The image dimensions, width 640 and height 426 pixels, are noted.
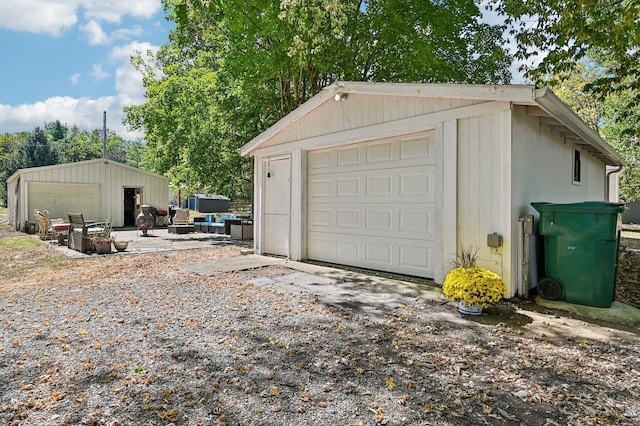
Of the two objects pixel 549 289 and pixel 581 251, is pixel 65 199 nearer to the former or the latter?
pixel 549 289

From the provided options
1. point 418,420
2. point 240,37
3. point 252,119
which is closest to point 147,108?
point 252,119

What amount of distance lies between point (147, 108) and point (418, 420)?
1588 centimetres

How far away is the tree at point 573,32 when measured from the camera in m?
5.84

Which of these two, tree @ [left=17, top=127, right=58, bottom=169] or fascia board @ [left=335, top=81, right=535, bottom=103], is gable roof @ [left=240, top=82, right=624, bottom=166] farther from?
tree @ [left=17, top=127, right=58, bottom=169]

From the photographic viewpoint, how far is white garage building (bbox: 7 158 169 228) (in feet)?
47.8

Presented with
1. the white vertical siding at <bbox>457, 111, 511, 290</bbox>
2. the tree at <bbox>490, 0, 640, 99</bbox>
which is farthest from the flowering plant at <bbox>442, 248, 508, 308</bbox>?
the tree at <bbox>490, 0, 640, 99</bbox>

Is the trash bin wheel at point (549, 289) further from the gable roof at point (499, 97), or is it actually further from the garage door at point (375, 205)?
the gable roof at point (499, 97)

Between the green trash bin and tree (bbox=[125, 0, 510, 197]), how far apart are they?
528 centimetres

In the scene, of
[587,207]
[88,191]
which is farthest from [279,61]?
[88,191]

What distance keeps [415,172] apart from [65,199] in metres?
16.0

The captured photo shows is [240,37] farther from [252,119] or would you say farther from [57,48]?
[57,48]

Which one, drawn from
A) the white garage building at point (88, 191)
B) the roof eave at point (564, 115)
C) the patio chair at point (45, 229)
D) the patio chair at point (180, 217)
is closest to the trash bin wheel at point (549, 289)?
the roof eave at point (564, 115)

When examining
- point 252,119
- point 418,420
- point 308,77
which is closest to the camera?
point 418,420

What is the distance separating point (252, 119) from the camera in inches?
488
